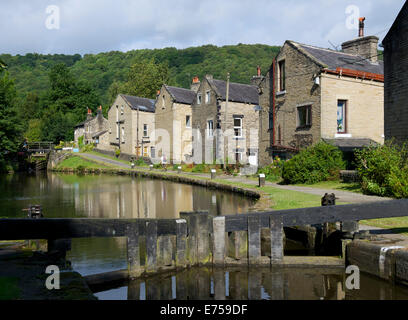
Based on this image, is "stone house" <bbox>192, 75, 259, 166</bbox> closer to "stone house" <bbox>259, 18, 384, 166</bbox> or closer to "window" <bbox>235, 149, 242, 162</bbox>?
"window" <bbox>235, 149, 242, 162</bbox>

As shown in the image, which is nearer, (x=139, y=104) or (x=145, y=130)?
(x=145, y=130)

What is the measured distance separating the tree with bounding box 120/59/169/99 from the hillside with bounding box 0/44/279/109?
571 cm

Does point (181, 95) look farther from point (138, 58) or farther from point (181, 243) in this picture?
point (138, 58)

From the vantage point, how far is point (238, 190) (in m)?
19.9

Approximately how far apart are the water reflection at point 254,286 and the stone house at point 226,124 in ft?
85.1

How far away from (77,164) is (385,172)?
38323 mm

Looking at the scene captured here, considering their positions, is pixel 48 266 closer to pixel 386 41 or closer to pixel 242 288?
pixel 242 288

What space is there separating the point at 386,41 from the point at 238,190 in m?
10.7

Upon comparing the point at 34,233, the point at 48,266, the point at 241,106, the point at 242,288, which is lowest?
the point at 242,288

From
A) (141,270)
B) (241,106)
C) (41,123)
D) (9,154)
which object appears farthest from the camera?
(41,123)

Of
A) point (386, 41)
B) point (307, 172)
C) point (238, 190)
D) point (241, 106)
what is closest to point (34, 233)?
point (238, 190)

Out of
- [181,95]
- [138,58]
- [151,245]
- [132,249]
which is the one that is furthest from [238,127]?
[138,58]

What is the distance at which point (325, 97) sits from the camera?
23.2m
